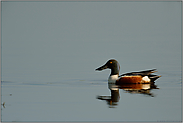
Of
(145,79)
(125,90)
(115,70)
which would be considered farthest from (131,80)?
(125,90)

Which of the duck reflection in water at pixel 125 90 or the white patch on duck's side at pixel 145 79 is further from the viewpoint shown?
the white patch on duck's side at pixel 145 79

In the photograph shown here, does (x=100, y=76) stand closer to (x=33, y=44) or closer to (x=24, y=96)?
(x=24, y=96)

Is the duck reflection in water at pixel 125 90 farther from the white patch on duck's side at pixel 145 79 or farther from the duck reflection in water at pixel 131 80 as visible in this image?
the white patch on duck's side at pixel 145 79

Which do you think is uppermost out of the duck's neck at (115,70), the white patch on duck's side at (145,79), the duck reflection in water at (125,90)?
the duck's neck at (115,70)

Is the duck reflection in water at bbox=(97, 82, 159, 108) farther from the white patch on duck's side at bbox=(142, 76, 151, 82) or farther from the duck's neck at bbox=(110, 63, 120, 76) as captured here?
the duck's neck at bbox=(110, 63, 120, 76)

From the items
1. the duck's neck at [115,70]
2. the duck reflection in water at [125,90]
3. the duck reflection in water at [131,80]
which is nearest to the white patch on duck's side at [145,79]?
the duck reflection in water at [131,80]

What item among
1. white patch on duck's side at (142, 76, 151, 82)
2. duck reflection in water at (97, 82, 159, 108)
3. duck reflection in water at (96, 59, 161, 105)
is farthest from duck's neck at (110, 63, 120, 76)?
white patch on duck's side at (142, 76, 151, 82)

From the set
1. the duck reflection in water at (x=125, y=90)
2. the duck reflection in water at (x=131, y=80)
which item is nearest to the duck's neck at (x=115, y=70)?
the duck reflection in water at (x=131, y=80)

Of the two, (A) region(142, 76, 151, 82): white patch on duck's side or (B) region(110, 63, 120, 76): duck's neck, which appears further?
(B) region(110, 63, 120, 76): duck's neck

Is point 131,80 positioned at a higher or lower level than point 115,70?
lower

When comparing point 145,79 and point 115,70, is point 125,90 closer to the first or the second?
point 145,79

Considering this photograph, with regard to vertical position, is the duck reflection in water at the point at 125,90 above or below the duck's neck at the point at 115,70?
below

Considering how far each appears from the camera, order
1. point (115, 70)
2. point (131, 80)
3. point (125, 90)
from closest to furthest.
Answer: point (125, 90) < point (131, 80) < point (115, 70)

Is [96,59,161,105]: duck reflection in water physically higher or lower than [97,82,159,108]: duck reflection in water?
higher
